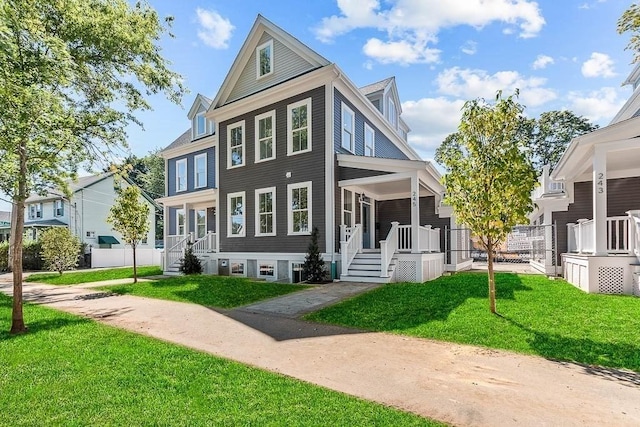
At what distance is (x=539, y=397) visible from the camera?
12.4 feet

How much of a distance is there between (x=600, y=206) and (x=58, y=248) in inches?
893

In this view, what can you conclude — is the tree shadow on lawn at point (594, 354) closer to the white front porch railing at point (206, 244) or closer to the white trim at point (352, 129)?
the white trim at point (352, 129)

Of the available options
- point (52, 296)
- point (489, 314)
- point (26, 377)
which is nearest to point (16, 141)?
point (26, 377)

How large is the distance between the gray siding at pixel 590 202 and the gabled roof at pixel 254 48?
34.0 ft

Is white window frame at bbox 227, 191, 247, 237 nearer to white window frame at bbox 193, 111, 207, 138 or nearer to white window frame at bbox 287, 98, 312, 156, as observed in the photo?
white window frame at bbox 287, 98, 312, 156

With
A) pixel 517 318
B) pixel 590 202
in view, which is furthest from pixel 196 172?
pixel 590 202

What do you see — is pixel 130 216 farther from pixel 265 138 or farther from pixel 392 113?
pixel 392 113

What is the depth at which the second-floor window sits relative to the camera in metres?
21.8

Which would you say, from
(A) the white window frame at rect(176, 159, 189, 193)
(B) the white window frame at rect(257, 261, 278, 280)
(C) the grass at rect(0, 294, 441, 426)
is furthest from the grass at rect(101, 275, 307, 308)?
(A) the white window frame at rect(176, 159, 189, 193)

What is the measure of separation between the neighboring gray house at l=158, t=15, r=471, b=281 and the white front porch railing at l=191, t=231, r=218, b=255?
50 millimetres

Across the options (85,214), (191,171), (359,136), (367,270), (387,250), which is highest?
(359,136)

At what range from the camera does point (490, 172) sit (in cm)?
671

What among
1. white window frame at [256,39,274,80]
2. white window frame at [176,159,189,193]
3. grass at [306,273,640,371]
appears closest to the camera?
grass at [306,273,640,371]

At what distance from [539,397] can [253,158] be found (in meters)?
13.7
